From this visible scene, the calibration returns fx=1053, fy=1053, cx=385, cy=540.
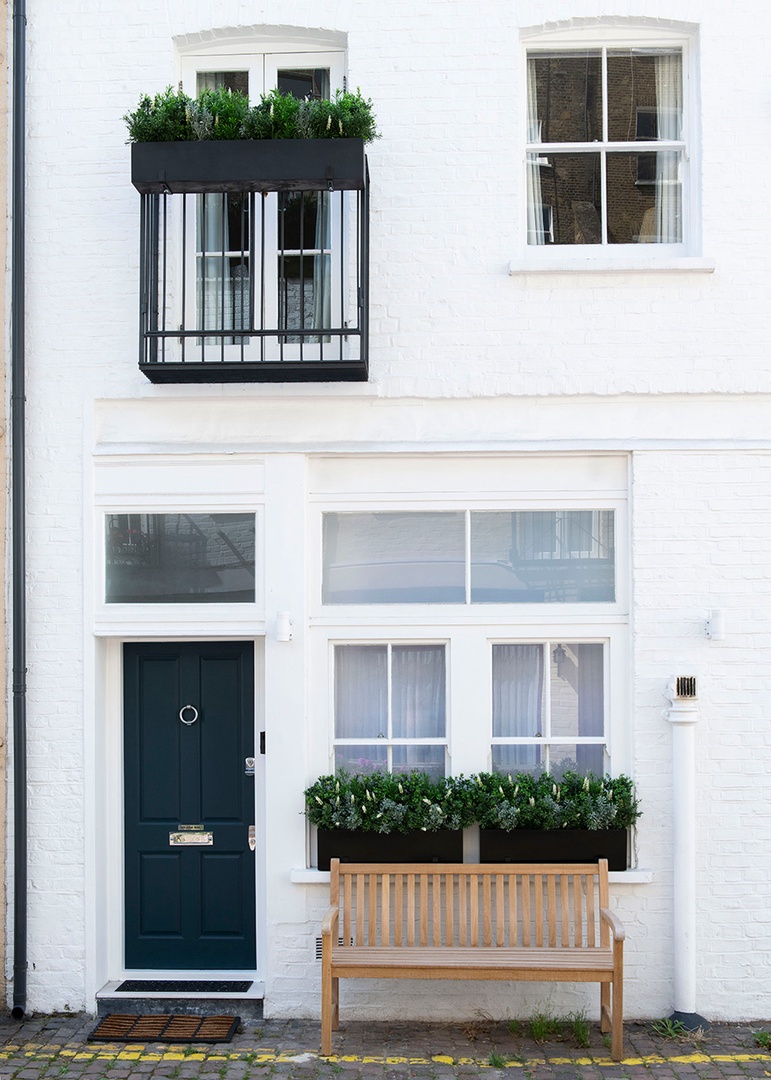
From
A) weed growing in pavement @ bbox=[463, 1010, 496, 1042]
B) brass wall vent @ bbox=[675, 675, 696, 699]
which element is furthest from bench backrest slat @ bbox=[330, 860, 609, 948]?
brass wall vent @ bbox=[675, 675, 696, 699]

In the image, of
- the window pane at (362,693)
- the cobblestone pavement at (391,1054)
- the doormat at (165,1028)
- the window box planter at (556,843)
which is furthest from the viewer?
the window pane at (362,693)

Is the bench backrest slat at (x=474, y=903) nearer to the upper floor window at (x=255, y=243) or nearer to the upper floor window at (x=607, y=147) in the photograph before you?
the upper floor window at (x=255, y=243)

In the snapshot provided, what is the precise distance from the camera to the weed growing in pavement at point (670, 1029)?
20.0 feet

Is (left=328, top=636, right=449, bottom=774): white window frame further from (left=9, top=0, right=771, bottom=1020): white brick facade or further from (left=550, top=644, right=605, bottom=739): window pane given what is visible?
(left=550, top=644, right=605, bottom=739): window pane

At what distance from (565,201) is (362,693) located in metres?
3.40

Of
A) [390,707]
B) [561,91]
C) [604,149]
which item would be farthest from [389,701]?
[561,91]

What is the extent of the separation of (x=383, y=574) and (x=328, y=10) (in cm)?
352

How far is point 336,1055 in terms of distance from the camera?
585cm

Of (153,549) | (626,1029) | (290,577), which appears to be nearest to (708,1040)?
(626,1029)

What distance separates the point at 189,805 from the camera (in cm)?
678

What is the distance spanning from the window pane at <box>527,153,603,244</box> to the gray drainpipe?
3217mm

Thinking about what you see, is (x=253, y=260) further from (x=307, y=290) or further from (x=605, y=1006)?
(x=605, y=1006)

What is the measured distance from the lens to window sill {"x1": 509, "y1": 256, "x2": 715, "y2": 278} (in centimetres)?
639

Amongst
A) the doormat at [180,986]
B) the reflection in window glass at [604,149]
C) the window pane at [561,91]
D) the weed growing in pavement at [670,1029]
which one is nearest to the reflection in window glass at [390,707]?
the doormat at [180,986]
